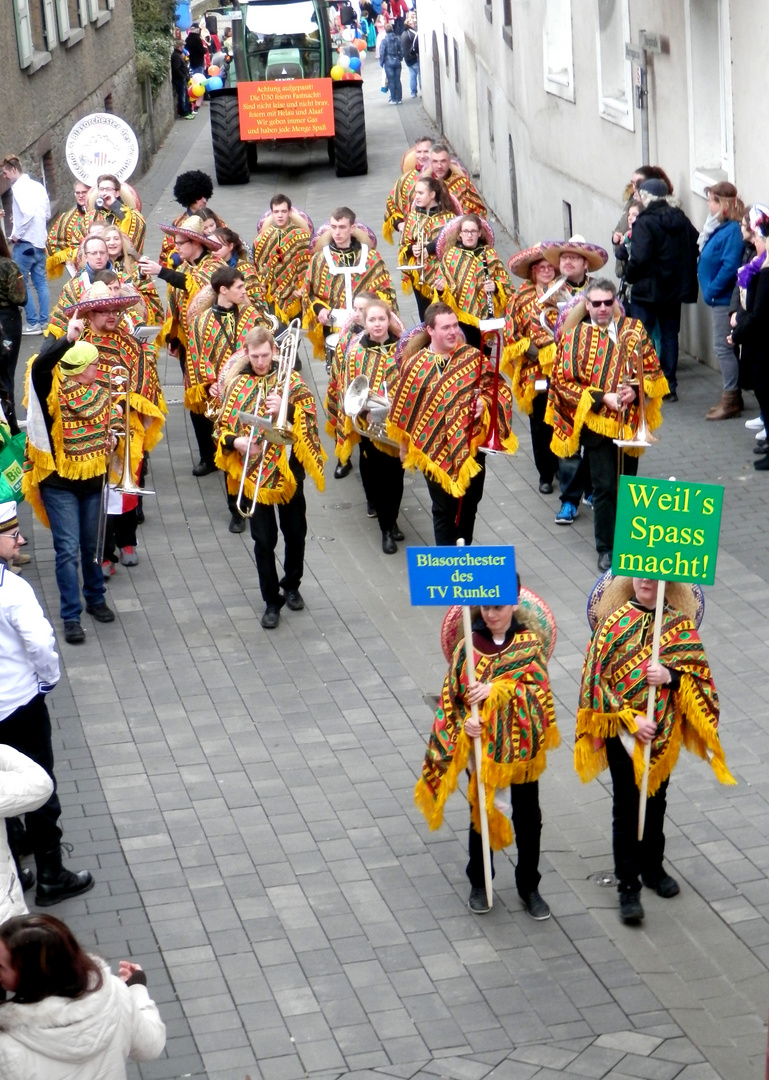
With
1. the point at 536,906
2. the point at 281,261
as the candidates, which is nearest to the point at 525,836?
the point at 536,906

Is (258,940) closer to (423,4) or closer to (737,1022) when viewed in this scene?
(737,1022)

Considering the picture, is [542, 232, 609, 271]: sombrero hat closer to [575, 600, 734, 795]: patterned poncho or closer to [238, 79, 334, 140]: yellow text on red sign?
[575, 600, 734, 795]: patterned poncho

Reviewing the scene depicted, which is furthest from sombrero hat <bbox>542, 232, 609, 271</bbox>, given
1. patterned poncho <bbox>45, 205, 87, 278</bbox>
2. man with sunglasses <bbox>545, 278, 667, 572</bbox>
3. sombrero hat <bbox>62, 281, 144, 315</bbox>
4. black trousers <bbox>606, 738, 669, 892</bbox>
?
black trousers <bbox>606, 738, 669, 892</bbox>

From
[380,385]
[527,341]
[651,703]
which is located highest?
[527,341]

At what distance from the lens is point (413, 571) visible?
22.4 feet

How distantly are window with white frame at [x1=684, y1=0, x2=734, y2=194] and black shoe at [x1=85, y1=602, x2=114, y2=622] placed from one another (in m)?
7.15

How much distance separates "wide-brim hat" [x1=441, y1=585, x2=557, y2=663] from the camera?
6914 mm

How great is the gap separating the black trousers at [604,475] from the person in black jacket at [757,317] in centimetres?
191

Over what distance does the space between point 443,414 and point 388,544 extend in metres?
1.55

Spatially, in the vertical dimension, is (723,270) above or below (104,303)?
below

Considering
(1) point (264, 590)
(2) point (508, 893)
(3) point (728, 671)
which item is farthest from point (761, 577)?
(2) point (508, 893)

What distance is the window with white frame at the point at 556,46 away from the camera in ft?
63.8

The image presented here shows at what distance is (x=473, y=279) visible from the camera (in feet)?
44.3

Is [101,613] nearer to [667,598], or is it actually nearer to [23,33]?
[667,598]
